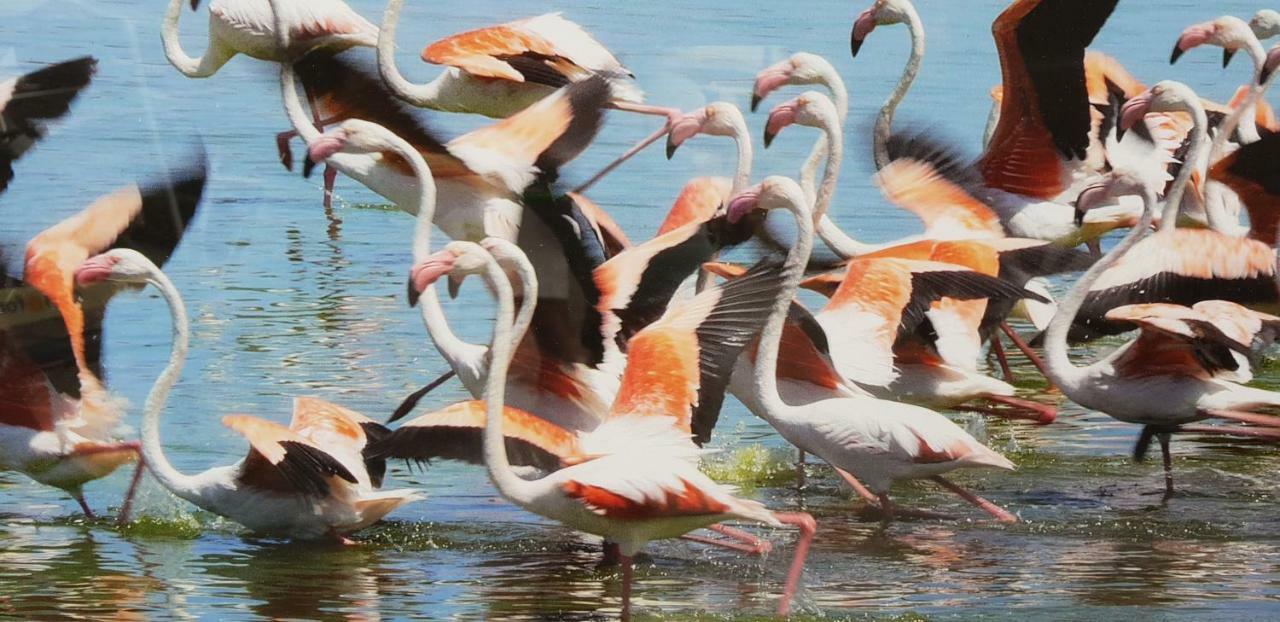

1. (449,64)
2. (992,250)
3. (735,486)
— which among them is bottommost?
(735,486)

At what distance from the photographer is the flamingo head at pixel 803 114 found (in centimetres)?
767

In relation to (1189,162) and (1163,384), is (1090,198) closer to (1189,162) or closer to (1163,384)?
(1189,162)

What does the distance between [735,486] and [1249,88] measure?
4.08 metres

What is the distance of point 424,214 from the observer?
22.7 feet

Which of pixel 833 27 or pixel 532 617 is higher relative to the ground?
pixel 833 27

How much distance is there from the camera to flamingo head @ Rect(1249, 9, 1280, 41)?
10.5 meters

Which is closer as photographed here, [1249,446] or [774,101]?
[1249,446]

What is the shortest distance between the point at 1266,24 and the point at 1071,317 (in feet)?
13.0

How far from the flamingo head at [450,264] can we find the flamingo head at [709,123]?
2.30 m

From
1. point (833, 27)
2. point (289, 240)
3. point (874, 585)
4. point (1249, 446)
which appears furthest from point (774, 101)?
point (874, 585)

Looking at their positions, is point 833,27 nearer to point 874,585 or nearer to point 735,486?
point 735,486

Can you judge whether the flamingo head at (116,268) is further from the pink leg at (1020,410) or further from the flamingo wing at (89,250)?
the pink leg at (1020,410)

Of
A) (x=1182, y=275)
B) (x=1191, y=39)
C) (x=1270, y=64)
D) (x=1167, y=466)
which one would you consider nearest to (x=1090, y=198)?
(x=1182, y=275)

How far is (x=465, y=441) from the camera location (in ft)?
18.4
